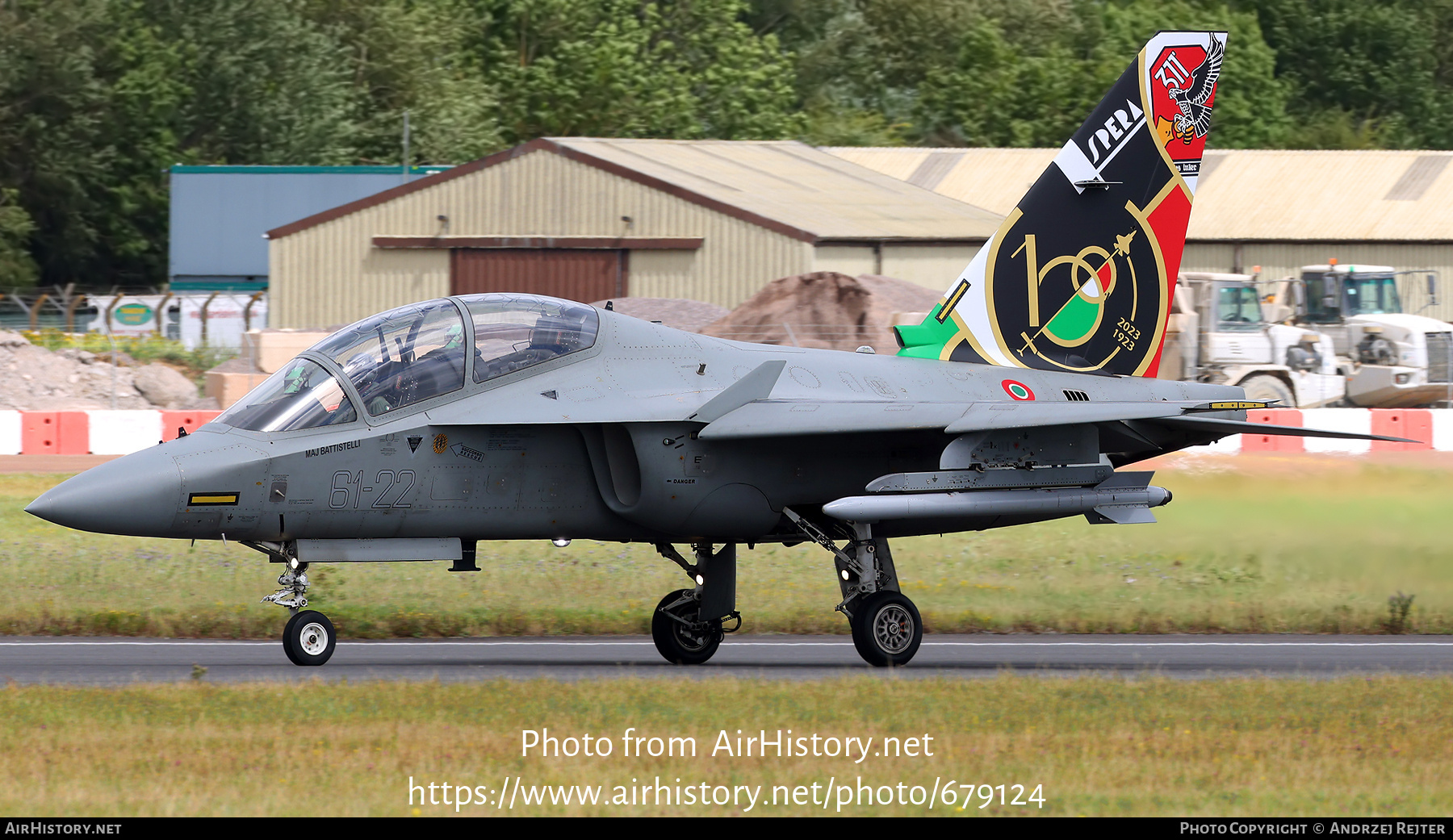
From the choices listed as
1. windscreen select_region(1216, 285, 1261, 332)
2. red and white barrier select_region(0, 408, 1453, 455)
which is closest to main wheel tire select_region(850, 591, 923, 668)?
red and white barrier select_region(0, 408, 1453, 455)

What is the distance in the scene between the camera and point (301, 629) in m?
12.4

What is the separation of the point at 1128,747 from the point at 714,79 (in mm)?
62348

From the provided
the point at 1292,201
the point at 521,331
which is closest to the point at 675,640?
the point at 521,331

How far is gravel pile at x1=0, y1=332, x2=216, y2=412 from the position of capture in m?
32.1

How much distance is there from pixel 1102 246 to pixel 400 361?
6.43m

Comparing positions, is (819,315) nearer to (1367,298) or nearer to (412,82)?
(1367,298)

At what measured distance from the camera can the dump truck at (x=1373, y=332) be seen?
32625 mm

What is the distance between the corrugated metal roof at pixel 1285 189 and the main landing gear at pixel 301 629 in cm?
3925

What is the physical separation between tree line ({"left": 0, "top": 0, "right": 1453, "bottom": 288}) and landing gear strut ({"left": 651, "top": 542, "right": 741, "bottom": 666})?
4883 centimetres

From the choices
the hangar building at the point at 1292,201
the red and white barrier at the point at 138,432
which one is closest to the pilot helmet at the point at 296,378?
the red and white barrier at the point at 138,432

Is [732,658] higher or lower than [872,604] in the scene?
lower

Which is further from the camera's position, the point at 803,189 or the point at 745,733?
the point at 803,189

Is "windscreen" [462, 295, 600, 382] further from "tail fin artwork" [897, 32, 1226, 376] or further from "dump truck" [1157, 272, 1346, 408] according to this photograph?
"dump truck" [1157, 272, 1346, 408]
